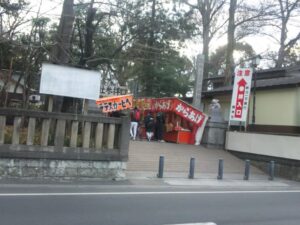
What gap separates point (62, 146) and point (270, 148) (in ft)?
35.7

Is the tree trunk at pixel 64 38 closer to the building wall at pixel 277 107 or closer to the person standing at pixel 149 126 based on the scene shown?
the person standing at pixel 149 126

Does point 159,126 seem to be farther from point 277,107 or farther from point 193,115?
point 277,107

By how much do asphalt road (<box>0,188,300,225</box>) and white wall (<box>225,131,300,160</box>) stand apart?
6.88 meters

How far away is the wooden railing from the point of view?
42.0ft

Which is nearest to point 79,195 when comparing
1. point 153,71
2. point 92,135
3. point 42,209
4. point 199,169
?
point 42,209

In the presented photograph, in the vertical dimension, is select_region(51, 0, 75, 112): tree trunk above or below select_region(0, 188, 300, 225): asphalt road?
above

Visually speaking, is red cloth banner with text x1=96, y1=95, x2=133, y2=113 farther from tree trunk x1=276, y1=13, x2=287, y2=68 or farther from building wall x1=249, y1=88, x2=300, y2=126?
tree trunk x1=276, y1=13, x2=287, y2=68

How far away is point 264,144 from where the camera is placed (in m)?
20.6

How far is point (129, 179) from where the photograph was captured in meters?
14.4

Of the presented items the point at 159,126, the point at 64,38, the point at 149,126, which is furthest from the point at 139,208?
the point at 159,126

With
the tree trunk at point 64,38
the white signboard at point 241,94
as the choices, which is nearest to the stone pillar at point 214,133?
the white signboard at point 241,94

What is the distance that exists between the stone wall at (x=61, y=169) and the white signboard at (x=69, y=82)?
226cm

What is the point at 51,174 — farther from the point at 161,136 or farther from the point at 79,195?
the point at 161,136

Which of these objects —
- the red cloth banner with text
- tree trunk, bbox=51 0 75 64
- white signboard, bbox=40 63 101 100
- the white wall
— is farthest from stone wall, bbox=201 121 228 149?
white signboard, bbox=40 63 101 100
